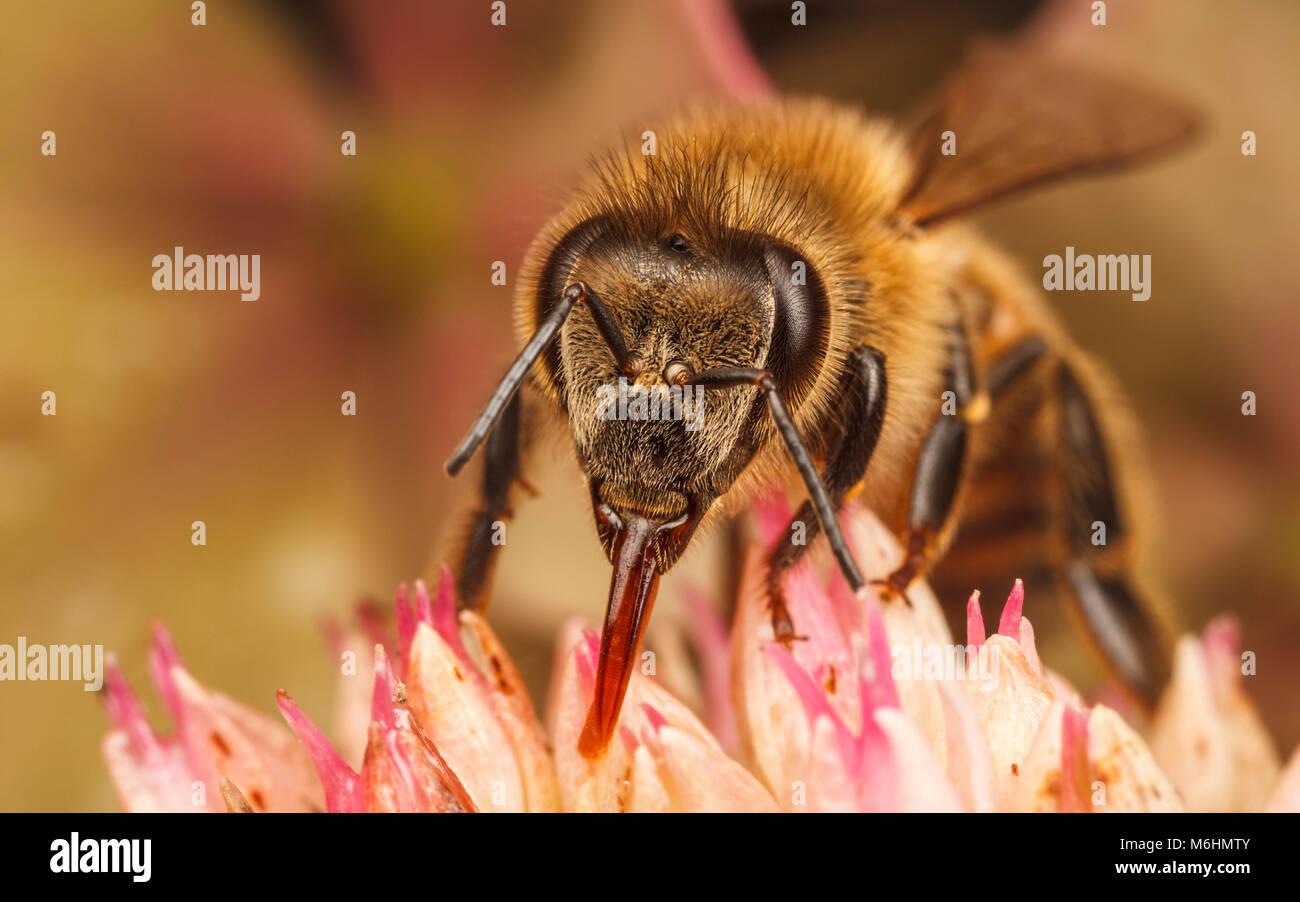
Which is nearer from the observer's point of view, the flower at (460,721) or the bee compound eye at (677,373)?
the bee compound eye at (677,373)

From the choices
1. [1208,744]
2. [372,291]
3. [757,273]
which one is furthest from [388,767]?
[372,291]

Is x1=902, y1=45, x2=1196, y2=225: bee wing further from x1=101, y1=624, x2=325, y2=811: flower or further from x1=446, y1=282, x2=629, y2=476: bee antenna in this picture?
x1=101, y1=624, x2=325, y2=811: flower

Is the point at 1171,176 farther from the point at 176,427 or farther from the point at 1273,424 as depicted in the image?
the point at 176,427

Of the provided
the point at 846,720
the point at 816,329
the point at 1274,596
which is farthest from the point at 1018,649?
the point at 1274,596

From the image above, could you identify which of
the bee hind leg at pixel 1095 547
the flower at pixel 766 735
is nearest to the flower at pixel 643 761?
the flower at pixel 766 735

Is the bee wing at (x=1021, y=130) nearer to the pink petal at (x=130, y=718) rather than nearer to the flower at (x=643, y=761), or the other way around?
the flower at (x=643, y=761)
